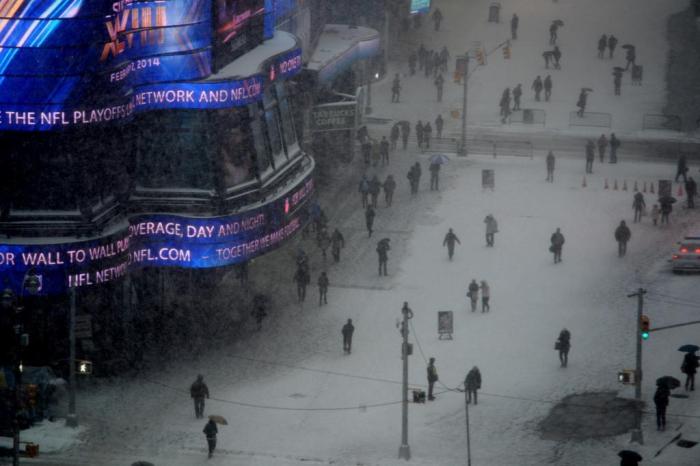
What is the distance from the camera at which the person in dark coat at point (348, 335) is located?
57719 mm

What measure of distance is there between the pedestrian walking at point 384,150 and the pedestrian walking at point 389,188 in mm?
5136

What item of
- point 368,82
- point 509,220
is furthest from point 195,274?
point 368,82

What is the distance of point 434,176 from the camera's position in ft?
248

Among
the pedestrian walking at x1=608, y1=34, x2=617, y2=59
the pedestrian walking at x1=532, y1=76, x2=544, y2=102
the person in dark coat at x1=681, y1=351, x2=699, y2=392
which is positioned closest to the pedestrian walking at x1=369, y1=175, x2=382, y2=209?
the pedestrian walking at x1=532, y1=76, x2=544, y2=102

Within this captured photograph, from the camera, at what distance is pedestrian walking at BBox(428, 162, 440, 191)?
75.3 meters

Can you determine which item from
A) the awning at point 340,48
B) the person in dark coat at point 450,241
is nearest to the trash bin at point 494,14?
the awning at point 340,48

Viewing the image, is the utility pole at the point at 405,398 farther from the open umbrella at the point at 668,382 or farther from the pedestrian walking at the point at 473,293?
→ the pedestrian walking at the point at 473,293

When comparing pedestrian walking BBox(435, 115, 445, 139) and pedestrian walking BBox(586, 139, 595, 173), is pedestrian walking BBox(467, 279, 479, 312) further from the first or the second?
pedestrian walking BBox(435, 115, 445, 139)

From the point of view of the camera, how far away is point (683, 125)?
289 ft

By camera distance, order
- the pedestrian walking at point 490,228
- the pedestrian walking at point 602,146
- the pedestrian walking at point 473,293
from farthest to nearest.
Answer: the pedestrian walking at point 602,146 → the pedestrian walking at point 490,228 → the pedestrian walking at point 473,293

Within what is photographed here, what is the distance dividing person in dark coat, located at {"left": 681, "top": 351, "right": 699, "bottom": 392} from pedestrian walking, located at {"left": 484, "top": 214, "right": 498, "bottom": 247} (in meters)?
15.1

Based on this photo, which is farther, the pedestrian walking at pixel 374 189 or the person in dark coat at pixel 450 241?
the pedestrian walking at pixel 374 189

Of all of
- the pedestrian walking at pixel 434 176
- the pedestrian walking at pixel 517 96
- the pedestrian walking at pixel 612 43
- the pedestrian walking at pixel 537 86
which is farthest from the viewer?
the pedestrian walking at pixel 612 43

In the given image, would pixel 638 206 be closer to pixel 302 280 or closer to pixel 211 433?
pixel 302 280
